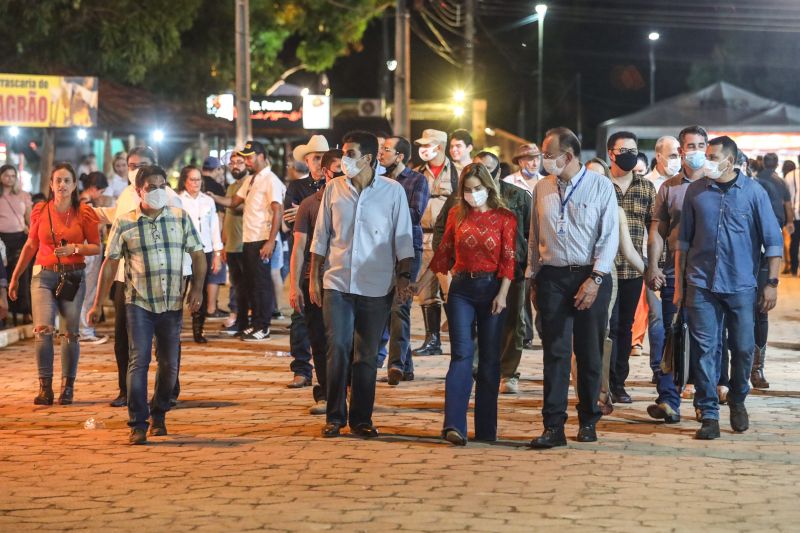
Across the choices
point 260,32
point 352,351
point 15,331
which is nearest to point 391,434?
point 352,351

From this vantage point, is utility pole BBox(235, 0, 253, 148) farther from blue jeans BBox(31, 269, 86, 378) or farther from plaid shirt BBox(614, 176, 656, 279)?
plaid shirt BBox(614, 176, 656, 279)

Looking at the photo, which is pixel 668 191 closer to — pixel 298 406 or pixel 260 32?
pixel 298 406

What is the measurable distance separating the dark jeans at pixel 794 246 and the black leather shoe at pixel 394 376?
15667 millimetres

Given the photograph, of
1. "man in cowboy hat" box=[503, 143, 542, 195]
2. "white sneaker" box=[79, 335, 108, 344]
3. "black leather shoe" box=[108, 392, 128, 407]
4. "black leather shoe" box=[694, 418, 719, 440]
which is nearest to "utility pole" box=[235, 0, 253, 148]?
"white sneaker" box=[79, 335, 108, 344]

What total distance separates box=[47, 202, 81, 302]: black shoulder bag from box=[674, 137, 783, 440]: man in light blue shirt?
4.95 metres

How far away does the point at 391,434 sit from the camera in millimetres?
9352

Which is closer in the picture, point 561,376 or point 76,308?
point 561,376

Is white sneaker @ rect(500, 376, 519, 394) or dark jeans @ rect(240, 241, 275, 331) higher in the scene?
dark jeans @ rect(240, 241, 275, 331)

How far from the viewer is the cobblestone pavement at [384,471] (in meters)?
6.93

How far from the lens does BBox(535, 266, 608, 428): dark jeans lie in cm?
888

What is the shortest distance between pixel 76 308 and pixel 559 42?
6712cm

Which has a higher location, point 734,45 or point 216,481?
point 734,45

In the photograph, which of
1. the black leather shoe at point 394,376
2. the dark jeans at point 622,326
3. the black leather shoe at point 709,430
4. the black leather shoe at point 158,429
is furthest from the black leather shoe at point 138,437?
the black leather shoe at point 709,430

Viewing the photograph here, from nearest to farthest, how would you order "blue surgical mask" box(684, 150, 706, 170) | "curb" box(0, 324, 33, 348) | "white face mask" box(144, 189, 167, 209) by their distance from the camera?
1. "white face mask" box(144, 189, 167, 209)
2. "blue surgical mask" box(684, 150, 706, 170)
3. "curb" box(0, 324, 33, 348)
